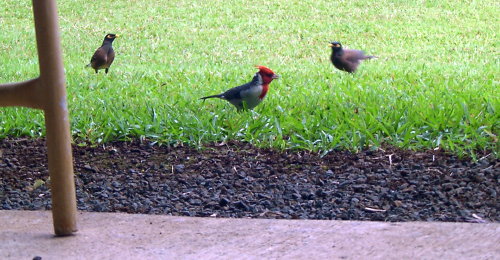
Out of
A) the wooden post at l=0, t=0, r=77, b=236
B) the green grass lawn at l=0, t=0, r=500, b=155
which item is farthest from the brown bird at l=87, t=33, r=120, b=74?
the wooden post at l=0, t=0, r=77, b=236

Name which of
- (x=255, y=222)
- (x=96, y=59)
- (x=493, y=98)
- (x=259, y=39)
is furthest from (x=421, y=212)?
(x=259, y=39)

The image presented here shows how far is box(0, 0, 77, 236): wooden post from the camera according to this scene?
2.76 meters

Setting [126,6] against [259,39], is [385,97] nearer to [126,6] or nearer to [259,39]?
[259,39]

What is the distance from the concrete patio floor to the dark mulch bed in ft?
1.06

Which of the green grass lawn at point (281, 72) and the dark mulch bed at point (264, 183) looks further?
the green grass lawn at point (281, 72)

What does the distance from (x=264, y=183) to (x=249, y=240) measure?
1042 millimetres

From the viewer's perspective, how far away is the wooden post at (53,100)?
2762 mm

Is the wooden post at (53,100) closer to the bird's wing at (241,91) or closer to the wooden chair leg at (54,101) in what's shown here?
the wooden chair leg at (54,101)

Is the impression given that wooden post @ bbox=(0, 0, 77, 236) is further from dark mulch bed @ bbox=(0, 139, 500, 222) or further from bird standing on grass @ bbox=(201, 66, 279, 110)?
bird standing on grass @ bbox=(201, 66, 279, 110)

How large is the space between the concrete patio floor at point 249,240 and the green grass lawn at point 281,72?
1.38 m

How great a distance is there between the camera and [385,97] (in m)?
5.66

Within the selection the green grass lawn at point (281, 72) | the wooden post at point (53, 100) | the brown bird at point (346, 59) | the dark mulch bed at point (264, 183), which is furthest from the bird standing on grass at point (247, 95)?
the wooden post at point (53, 100)

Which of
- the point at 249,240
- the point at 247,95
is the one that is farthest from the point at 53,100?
the point at 247,95

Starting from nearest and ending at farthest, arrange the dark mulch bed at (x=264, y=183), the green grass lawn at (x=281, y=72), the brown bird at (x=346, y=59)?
the dark mulch bed at (x=264, y=183), the green grass lawn at (x=281, y=72), the brown bird at (x=346, y=59)
